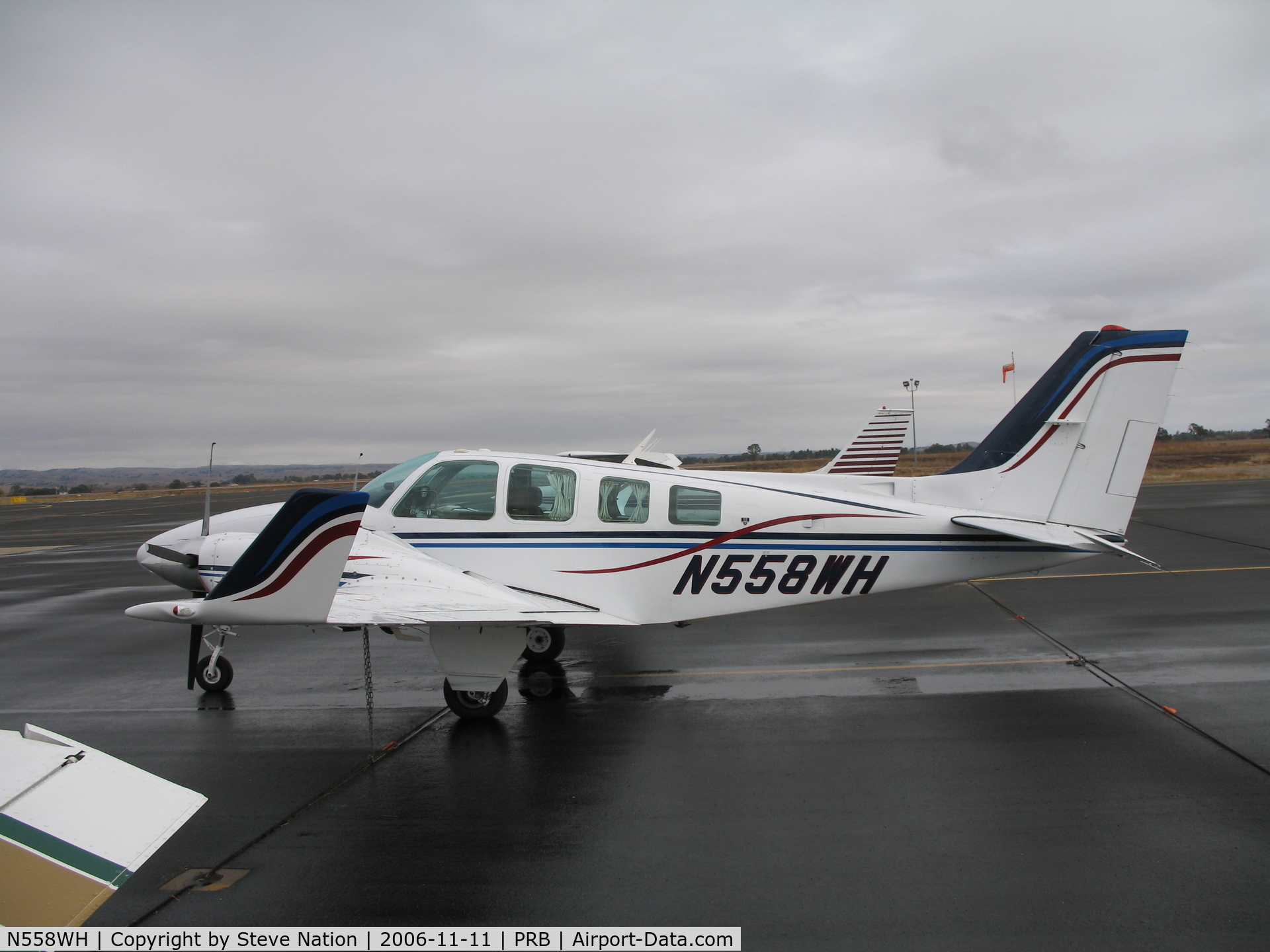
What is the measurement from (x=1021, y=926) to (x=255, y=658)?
900 centimetres

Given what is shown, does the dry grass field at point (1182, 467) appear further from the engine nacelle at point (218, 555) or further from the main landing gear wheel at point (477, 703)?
the main landing gear wheel at point (477, 703)

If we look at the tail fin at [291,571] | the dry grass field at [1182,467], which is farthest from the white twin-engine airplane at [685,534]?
the dry grass field at [1182,467]

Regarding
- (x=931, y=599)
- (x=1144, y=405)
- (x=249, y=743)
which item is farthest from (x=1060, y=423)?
(x=249, y=743)

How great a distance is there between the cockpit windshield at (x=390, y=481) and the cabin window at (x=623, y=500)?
201 cm

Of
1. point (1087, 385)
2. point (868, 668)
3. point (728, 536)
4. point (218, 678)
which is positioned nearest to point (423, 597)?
point (728, 536)

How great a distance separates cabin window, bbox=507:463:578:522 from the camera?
7758mm

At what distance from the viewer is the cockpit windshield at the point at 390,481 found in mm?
8125

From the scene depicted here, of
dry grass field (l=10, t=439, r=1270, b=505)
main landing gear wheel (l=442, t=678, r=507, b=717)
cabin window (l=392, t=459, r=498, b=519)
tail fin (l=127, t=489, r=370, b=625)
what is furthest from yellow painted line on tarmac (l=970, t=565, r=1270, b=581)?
dry grass field (l=10, t=439, r=1270, b=505)

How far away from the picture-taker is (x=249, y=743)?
21.7 feet

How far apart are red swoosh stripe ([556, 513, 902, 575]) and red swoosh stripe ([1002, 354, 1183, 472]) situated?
6.20ft

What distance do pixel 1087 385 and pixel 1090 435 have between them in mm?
534

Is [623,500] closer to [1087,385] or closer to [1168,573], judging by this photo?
[1087,385]

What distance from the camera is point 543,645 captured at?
917 cm

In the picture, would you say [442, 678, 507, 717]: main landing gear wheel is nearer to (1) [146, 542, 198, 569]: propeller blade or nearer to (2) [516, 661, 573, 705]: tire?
(2) [516, 661, 573, 705]: tire
